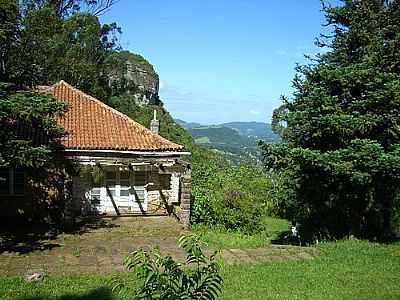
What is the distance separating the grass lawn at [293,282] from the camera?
8430mm

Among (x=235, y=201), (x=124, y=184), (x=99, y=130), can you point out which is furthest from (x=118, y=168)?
(x=235, y=201)

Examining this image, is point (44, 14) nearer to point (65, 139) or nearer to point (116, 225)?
point (65, 139)

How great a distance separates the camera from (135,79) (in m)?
62.5

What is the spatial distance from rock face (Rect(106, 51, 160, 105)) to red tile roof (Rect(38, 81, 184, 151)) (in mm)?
28500

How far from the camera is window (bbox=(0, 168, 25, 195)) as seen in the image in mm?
17188

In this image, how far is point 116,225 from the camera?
17.0m

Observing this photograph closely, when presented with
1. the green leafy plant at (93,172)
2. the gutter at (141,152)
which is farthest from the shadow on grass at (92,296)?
the gutter at (141,152)

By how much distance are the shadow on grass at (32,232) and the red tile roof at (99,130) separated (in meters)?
2.93

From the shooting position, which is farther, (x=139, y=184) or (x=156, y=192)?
(x=156, y=192)

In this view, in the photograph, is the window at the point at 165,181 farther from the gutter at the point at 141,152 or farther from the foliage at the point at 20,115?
the foliage at the point at 20,115

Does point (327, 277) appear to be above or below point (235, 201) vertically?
below

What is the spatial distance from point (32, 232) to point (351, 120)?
1071cm

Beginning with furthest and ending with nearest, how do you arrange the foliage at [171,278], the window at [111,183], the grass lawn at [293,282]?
the window at [111,183]
the grass lawn at [293,282]
the foliage at [171,278]

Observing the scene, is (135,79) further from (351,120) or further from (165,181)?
(351,120)
